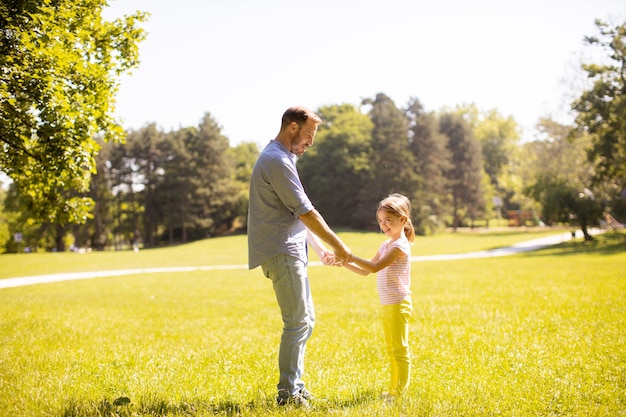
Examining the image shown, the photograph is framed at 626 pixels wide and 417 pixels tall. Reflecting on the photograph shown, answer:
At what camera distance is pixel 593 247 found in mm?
28797

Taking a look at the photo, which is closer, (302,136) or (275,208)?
(275,208)

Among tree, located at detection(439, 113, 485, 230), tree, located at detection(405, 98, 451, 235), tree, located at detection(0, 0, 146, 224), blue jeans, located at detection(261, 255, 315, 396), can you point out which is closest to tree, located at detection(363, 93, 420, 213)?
tree, located at detection(405, 98, 451, 235)

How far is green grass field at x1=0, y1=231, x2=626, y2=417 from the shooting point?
4.52 meters

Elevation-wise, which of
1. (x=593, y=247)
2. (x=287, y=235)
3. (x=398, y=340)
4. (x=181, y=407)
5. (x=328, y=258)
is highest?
(x=287, y=235)

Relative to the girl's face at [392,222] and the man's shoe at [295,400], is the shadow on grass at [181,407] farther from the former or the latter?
the girl's face at [392,222]

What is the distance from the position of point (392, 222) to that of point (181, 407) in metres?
2.56

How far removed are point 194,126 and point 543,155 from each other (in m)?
44.6

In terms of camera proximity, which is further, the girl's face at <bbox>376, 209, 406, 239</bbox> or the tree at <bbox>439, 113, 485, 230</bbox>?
the tree at <bbox>439, 113, 485, 230</bbox>

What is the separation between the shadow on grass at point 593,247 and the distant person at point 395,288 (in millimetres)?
23927

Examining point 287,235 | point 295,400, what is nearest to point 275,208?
point 287,235

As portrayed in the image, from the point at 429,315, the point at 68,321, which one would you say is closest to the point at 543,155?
the point at 429,315

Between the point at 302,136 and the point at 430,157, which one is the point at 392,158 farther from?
the point at 302,136

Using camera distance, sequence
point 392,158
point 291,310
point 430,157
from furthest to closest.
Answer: point 430,157 → point 392,158 → point 291,310

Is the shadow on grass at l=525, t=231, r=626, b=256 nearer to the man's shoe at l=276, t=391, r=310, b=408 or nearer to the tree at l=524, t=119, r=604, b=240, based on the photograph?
the tree at l=524, t=119, r=604, b=240
